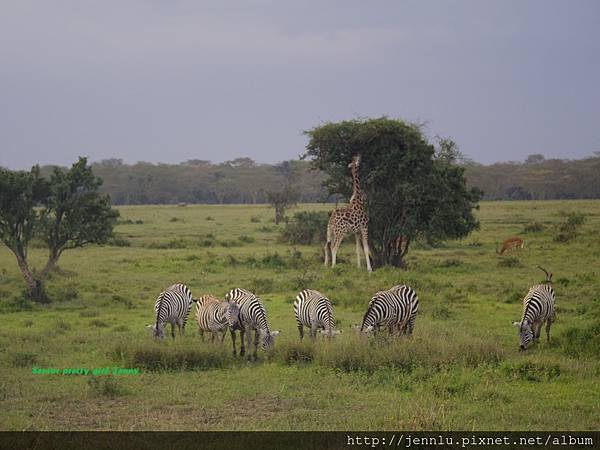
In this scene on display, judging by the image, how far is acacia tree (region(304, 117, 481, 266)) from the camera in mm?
24156

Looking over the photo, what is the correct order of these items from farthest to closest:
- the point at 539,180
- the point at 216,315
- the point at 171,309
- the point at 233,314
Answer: the point at 539,180
the point at 171,309
the point at 216,315
the point at 233,314

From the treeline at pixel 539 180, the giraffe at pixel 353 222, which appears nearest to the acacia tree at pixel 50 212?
the giraffe at pixel 353 222

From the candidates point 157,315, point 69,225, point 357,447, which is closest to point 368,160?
point 69,225

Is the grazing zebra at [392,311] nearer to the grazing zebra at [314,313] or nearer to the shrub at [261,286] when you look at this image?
the grazing zebra at [314,313]

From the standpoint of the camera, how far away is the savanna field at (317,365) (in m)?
8.42

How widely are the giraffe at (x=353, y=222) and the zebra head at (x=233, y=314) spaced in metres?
11.3

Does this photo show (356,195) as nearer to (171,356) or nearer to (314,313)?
(314,313)

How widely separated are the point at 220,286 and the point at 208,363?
9.71m

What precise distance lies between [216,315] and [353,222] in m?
11.4

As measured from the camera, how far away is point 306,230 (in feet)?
114

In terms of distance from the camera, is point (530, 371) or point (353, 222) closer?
point (530, 371)

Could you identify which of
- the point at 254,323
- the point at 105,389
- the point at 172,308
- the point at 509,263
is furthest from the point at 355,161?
the point at 105,389

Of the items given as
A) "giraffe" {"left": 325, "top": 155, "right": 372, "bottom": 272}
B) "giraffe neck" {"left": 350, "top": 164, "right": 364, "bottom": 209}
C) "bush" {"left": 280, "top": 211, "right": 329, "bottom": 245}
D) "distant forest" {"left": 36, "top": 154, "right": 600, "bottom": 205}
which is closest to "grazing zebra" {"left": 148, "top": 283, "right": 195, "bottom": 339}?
"giraffe" {"left": 325, "top": 155, "right": 372, "bottom": 272}

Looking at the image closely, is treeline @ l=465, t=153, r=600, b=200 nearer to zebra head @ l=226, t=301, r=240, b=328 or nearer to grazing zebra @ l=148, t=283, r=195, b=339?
grazing zebra @ l=148, t=283, r=195, b=339
